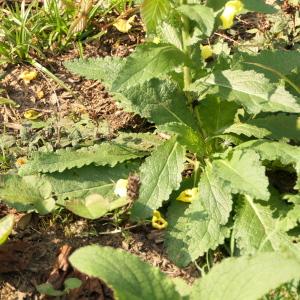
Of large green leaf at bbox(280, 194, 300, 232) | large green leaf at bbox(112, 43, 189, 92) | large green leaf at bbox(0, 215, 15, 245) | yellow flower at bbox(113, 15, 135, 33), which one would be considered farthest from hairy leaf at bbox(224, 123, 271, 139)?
yellow flower at bbox(113, 15, 135, 33)

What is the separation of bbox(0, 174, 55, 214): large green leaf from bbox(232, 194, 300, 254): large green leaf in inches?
39.3

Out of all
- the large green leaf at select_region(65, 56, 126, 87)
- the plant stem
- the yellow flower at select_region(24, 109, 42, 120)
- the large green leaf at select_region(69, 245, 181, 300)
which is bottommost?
the yellow flower at select_region(24, 109, 42, 120)

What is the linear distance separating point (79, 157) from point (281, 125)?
118 centimetres

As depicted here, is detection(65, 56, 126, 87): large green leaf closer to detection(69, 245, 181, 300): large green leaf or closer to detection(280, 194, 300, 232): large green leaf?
Answer: detection(280, 194, 300, 232): large green leaf

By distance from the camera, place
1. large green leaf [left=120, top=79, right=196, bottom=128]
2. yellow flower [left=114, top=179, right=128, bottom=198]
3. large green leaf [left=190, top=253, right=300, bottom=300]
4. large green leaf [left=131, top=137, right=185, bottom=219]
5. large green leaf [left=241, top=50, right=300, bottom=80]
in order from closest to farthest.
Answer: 1. large green leaf [left=190, top=253, right=300, bottom=300]
2. large green leaf [left=131, top=137, right=185, bottom=219]
3. yellow flower [left=114, top=179, right=128, bottom=198]
4. large green leaf [left=120, top=79, right=196, bottom=128]
5. large green leaf [left=241, top=50, right=300, bottom=80]

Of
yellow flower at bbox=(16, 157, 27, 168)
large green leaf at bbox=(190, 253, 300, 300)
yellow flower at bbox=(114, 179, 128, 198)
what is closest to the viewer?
large green leaf at bbox=(190, 253, 300, 300)

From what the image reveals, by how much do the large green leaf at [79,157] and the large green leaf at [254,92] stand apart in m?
0.73

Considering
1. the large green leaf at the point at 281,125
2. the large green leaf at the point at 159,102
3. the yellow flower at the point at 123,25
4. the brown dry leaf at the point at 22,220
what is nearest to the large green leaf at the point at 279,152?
the large green leaf at the point at 281,125

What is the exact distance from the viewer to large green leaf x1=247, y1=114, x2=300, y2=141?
358 centimetres

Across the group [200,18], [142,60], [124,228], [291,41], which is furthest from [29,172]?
[291,41]

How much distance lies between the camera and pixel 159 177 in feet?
11.3

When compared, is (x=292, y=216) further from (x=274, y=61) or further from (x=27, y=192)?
(x=27, y=192)

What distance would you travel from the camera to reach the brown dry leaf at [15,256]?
129 inches

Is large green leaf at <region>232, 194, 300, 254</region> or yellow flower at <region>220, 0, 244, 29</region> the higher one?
yellow flower at <region>220, 0, 244, 29</region>
